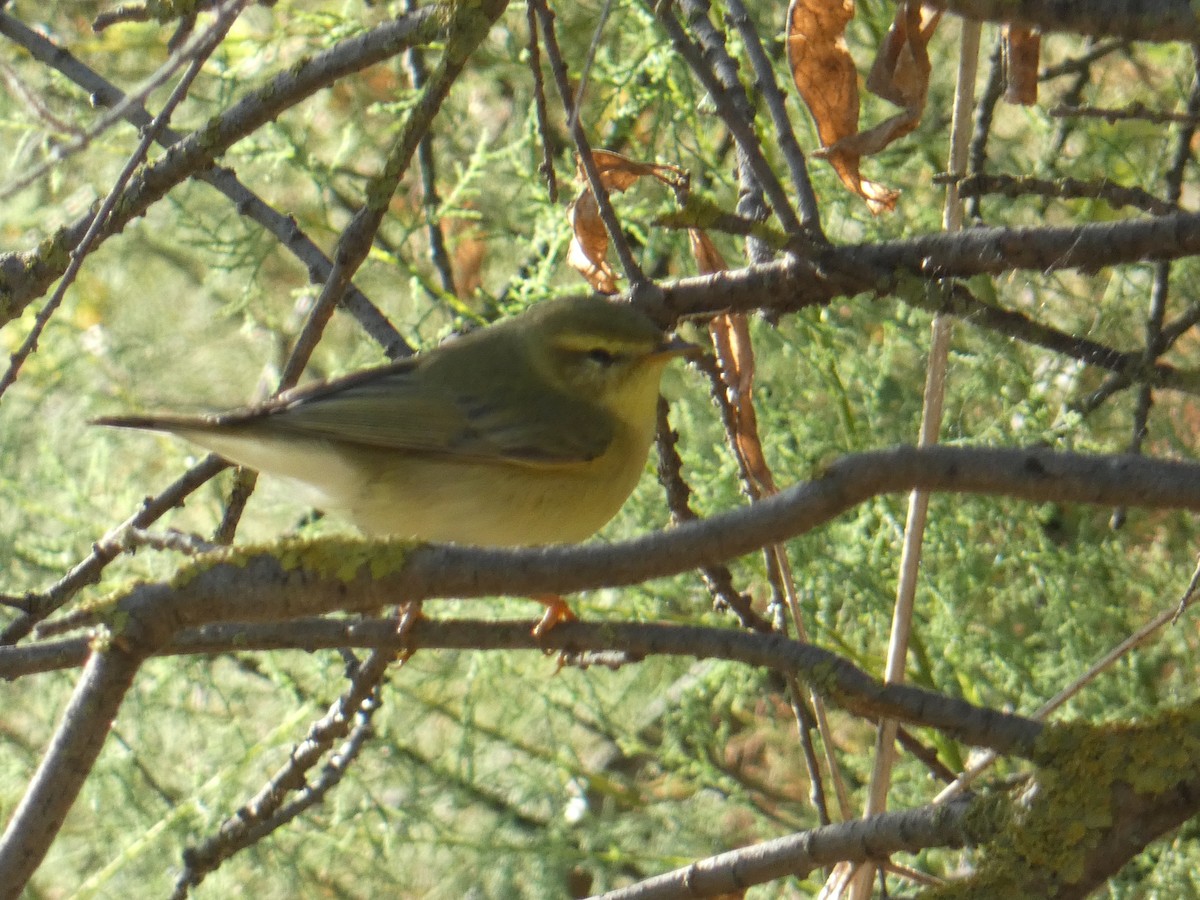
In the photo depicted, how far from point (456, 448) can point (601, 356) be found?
0.39 m

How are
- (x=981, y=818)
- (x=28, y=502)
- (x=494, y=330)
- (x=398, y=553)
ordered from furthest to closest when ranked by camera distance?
(x=28, y=502)
(x=494, y=330)
(x=981, y=818)
(x=398, y=553)

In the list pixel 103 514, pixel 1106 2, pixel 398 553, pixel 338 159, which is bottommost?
pixel 398 553

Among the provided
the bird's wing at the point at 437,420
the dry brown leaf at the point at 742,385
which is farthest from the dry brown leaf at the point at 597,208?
the bird's wing at the point at 437,420

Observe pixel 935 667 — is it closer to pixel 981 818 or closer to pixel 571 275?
pixel 981 818

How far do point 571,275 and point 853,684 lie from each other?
326cm

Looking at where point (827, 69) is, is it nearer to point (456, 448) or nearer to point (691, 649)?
point (691, 649)

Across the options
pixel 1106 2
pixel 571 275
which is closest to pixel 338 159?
pixel 571 275

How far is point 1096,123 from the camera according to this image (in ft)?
11.2

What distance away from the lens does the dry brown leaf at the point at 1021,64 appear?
1.96 m

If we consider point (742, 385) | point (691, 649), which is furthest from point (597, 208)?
point (691, 649)

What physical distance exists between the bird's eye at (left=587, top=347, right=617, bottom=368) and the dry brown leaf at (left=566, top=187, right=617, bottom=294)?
324mm

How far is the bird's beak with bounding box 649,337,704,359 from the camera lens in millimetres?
2646

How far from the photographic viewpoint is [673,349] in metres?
2.75

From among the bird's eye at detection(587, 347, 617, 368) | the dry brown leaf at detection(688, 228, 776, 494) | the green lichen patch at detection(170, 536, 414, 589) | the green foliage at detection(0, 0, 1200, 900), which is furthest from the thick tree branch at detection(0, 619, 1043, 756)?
the bird's eye at detection(587, 347, 617, 368)
